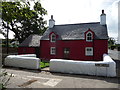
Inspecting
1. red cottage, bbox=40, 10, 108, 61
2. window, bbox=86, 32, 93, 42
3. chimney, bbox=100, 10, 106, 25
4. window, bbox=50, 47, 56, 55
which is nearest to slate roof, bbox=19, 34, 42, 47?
red cottage, bbox=40, 10, 108, 61

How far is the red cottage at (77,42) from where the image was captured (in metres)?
16.2

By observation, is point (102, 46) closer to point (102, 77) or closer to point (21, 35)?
point (102, 77)

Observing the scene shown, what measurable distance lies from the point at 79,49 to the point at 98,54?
3.25m

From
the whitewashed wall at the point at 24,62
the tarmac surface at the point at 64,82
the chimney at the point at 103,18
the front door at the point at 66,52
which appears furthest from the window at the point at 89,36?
the whitewashed wall at the point at 24,62

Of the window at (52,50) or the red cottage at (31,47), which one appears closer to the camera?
the window at (52,50)

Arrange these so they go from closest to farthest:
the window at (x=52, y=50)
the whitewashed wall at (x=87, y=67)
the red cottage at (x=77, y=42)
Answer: the whitewashed wall at (x=87, y=67), the red cottage at (x=77, y=42), the window at (x=52, y=50)

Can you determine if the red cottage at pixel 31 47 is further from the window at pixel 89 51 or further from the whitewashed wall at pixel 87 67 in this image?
the whitewashed wall at pixel 87 67

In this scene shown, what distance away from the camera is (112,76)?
26.7 feet

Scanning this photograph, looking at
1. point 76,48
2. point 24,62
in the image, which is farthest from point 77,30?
point 24,62

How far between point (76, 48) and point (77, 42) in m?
1.10

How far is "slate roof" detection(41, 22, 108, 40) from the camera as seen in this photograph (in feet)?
55.3

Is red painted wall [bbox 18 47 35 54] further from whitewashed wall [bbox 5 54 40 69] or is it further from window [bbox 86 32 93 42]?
window [bbox 86 32 93 42]

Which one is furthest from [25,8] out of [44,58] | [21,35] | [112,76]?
[21,35]

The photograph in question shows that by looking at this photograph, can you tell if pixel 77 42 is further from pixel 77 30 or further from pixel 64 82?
pixel 64 82
